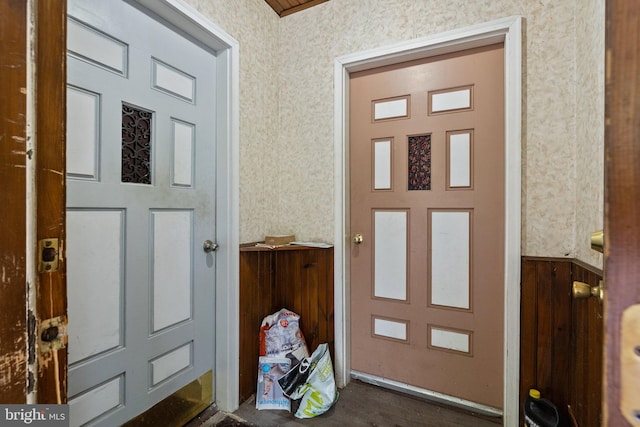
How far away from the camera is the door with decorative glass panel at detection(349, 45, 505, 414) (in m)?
1.60

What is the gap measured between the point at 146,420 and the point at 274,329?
0.72 m

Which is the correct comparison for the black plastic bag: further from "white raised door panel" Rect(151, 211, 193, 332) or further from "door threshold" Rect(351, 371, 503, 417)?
"white raised door panel" Rect(151, 211, 193, 332)

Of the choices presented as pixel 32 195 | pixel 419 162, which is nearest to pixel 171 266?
pixel 32 195

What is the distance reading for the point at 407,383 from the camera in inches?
70.7

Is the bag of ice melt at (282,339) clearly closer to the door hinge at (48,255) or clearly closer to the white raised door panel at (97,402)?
the white raised door panel at (97,402)

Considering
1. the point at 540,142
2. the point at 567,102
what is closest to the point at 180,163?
the point at 540,142

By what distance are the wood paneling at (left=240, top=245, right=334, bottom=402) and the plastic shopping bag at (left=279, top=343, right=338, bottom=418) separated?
158 mm

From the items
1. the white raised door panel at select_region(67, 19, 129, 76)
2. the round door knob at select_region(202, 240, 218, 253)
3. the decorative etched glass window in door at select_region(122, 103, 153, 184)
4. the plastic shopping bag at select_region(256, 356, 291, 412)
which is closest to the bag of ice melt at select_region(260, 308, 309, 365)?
the plastic shopping bag at select_region(256, 356, 291, 412)

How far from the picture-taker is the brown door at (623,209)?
31 cm

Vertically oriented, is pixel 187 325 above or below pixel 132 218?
below

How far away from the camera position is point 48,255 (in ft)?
1.75

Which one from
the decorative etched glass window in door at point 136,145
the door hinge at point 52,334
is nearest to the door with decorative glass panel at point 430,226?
the decorative etched glass window in door at point 136,145

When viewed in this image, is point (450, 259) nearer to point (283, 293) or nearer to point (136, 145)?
point (283, 293)

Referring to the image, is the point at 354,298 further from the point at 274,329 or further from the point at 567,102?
the point at 567,102
